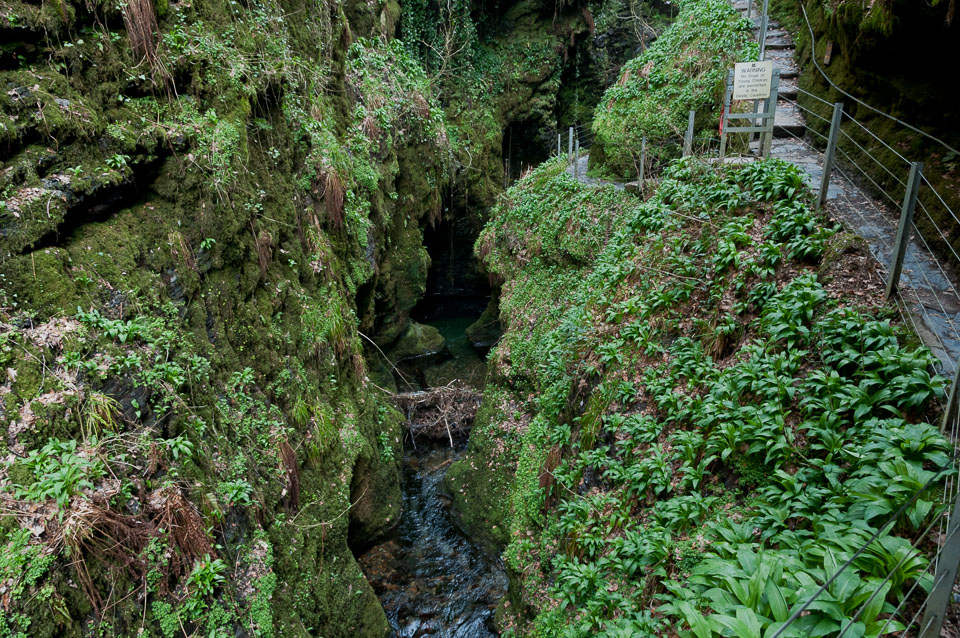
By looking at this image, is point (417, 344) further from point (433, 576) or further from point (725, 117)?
point (725, 117)

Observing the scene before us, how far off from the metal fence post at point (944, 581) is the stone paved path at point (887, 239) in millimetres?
1785

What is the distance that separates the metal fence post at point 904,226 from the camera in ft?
12.2

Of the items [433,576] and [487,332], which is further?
[487,332]

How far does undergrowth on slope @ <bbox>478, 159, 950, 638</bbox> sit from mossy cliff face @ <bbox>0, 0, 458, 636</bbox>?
322 cm

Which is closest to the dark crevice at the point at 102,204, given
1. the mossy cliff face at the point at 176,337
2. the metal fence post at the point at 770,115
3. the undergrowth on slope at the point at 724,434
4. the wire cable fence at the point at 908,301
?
the mossy cliff face at the point at 176,337

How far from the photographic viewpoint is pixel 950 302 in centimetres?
399

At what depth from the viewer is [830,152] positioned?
5121mm

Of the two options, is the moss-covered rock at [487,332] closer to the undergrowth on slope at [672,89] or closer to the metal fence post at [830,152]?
the undergrowth on slope at [672,89]

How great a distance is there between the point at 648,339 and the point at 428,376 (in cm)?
952

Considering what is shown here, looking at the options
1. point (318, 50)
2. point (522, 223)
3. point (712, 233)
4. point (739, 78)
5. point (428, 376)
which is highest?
point (318, 50)

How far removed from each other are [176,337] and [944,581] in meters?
6.25

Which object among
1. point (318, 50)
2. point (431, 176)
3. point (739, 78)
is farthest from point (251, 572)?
point (431, 176)

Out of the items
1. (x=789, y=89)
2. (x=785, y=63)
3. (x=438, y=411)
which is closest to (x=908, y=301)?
(x=789, y=89)

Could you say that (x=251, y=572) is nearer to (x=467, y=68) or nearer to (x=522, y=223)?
(x=522, y=223)
